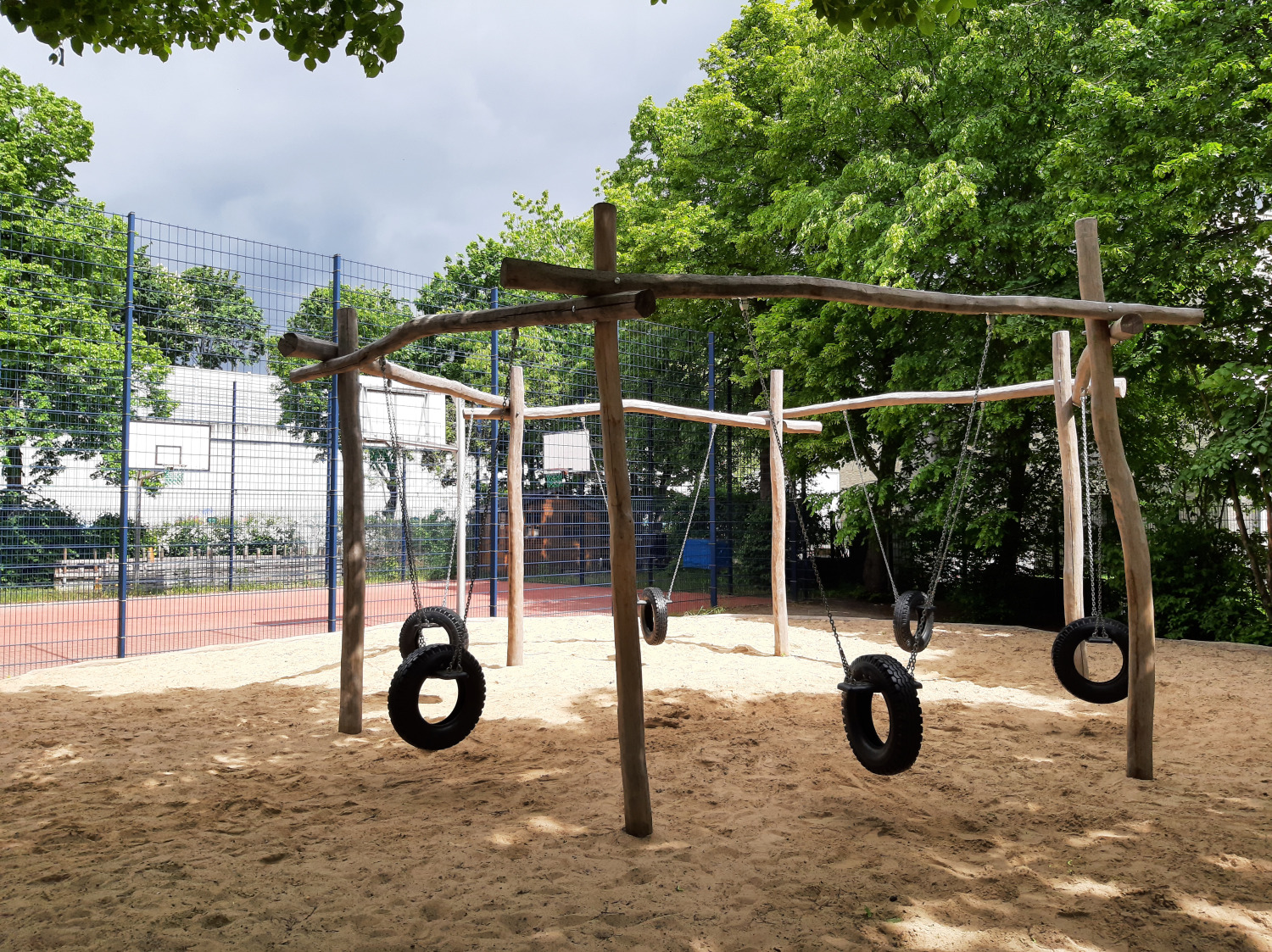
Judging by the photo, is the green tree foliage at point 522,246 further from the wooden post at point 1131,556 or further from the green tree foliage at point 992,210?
the wooden post at point 1131,556

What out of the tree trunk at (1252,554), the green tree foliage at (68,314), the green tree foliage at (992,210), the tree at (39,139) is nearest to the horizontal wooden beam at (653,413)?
the green tree foliage at (992,210)

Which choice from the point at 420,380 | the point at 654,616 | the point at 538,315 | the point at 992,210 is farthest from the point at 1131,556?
the point at 992,210

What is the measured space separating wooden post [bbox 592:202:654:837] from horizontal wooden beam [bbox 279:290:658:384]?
86 millimetres

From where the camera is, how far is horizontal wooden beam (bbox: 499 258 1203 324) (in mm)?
3002

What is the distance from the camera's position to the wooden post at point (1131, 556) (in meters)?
3.87

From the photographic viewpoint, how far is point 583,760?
4.18 meters

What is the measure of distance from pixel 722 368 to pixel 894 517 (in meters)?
4.14

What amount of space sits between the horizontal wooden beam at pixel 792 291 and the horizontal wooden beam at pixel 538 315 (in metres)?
0.06

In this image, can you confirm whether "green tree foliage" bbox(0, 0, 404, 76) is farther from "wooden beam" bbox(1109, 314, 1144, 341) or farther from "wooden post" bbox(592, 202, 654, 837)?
"wooden beam" bbox(1109, 314, 1144, 341)

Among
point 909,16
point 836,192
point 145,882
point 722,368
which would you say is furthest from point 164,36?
point 722,368

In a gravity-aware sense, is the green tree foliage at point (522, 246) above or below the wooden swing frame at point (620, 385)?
above

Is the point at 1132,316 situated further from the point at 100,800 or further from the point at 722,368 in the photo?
the point at 722,368

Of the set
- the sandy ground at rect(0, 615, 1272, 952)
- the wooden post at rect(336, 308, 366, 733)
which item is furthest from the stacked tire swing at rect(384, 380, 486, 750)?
the wooden post at rect(336, 308, 366, 733)

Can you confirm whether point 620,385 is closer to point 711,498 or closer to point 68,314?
point 711,498
